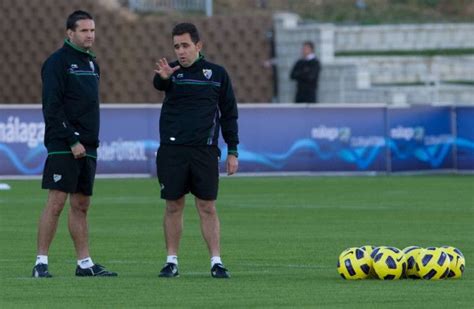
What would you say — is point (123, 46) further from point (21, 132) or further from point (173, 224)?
point (173, 224)

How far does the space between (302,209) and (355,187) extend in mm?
5370

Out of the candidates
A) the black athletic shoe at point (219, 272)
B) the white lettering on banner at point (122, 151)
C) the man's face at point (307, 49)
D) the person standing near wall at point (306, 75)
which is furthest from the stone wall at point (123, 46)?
the black athletic shoe at point (219, 272)

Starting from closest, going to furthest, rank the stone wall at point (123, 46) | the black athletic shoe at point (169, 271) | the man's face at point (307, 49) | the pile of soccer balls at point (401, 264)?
1. the pile of soccer balls at point (401, 264)
2. the black athletic shoe at point (169, 271)
3. the man's face at point (307, 49)
4. the stone wall at point (123, 46)

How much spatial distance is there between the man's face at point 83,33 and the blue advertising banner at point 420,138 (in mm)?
19026

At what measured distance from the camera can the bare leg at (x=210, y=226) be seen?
1348 centimetres

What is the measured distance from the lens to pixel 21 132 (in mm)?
29656

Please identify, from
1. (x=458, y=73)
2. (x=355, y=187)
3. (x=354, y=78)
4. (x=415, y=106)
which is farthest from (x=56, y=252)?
(x=458, y=73)

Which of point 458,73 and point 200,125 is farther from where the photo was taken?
point 458,73

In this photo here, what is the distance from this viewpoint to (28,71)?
132ft

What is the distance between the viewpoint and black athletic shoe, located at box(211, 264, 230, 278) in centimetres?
1326

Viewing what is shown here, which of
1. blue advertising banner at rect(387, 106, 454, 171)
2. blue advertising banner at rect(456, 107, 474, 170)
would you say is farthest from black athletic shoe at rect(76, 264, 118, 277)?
blue advertising banner at rect(456, 107, 474, 170)

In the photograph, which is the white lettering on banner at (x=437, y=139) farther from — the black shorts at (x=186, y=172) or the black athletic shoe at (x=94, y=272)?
the black athletic shoe at (x=94, y=272)

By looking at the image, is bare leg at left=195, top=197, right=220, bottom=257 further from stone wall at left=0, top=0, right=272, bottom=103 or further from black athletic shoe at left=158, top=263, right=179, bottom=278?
stone wall at left=0, top=0, right=272, bottom=103

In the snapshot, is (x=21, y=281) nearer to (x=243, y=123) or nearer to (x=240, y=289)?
(x=240, y=289)
